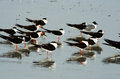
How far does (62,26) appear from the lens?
17516mm

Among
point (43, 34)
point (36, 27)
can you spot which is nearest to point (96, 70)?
point (43, 34)

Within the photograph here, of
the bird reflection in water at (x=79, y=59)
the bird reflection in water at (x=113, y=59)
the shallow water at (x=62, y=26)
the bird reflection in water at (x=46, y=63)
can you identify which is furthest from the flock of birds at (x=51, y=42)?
the bird reflection in water at (x=46, y=63)

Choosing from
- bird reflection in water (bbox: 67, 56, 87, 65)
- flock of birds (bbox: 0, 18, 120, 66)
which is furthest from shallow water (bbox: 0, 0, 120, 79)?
flock of birds (bbox: 0, 18, 120, 66)

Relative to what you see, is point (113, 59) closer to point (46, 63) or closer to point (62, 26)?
point (46, 63)

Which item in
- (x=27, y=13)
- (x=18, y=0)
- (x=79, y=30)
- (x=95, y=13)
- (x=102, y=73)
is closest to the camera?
(x=102, y=73)

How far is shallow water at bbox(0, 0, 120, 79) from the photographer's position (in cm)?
1035

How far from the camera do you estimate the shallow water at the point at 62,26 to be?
33.9 ft

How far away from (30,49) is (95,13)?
32.3 ft

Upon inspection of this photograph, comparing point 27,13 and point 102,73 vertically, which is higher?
point 27,13

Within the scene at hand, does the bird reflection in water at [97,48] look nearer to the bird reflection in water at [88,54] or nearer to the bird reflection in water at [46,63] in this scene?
the bird reflection in water at [88,54]

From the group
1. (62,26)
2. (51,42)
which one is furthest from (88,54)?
(62,26)

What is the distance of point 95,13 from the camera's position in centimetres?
2197

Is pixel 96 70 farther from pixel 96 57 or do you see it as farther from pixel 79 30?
pixel 79 30

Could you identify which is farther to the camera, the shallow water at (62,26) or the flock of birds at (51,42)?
the flock of birds at (51,42)
